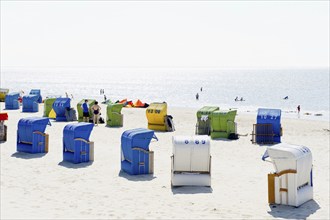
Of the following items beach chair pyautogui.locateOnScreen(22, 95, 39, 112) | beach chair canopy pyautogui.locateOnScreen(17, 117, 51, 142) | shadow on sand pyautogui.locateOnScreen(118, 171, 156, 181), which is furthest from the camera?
beach chair pyautogui.locateOnScreen(22, 95, 39, 112)

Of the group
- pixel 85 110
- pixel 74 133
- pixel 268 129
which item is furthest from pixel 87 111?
pixel 74 133

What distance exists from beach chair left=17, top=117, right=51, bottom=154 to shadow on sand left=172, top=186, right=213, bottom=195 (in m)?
7.33

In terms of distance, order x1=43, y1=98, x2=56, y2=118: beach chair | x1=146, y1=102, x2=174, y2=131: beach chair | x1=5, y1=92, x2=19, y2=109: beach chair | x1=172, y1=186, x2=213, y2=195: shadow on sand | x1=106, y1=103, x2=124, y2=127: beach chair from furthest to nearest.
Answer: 1. x1=5, y1=92, x2=19, y2=109: beach chair
2. x1=43, y1=98, x2=56, y2=118: beach chair
3. x1=106, y1=103, x2=124, y2=127: beach chair
4. x1=146, y1=102, x2=174, y2=131: beach chair
5. x1=172, y1=186, x2=213, y2=195: shadow on sand

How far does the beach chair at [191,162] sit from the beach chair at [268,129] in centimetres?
943

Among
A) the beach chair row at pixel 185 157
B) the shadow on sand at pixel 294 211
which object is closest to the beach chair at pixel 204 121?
the beach chair row at pixel 185 157

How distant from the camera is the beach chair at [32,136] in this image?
1744cm

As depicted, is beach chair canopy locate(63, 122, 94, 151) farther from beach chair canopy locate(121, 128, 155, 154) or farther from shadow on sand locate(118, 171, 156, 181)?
shadow on sand locate(118, 171, 156, 181)

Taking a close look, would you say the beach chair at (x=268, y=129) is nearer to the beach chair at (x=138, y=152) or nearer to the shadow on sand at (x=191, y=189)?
the beach chair at (x=138, y=152)

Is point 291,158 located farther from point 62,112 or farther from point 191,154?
point 62,112

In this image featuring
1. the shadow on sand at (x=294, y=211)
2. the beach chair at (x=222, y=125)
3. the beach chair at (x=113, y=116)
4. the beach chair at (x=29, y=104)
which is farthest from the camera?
the beach chair at (x=29, y=104)

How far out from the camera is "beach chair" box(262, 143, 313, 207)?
1086cm

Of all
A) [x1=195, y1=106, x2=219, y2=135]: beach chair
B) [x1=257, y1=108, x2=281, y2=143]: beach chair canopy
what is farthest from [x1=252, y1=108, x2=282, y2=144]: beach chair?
[x1=195, y1=106, x2=219, y2=135]: beach chair

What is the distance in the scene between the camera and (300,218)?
10.1 meters

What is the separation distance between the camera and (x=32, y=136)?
17.6m
